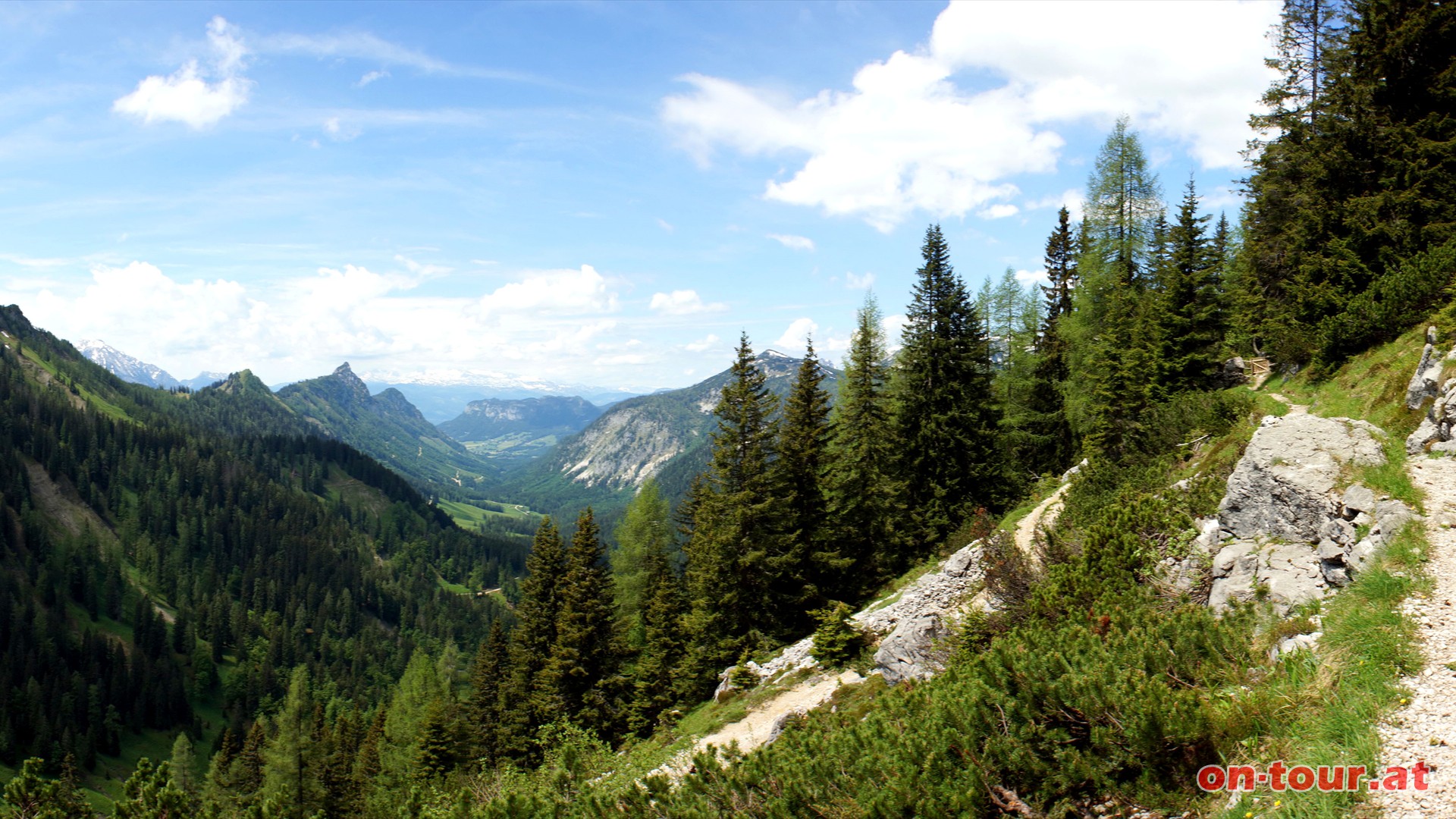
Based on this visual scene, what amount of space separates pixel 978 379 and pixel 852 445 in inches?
306

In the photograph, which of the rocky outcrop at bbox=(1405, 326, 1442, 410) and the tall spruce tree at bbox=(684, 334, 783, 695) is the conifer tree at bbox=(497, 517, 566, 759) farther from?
the rocky outcrop at bbox=(1405, 326, 1442, 410)

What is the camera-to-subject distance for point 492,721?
131 feet

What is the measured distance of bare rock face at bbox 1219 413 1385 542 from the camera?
11078mm

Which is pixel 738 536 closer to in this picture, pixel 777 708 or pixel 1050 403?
pixel 777 708

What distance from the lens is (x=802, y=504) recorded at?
31453 mm

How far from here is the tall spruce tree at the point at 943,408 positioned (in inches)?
1281

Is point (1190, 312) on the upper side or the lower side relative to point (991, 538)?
upper

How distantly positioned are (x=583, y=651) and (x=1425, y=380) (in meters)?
32.5

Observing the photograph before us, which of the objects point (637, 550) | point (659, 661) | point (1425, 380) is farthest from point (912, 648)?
point (637, 550)

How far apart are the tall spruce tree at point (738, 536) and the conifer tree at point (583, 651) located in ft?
17.8

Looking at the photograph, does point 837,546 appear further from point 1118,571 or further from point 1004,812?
point 1004,812

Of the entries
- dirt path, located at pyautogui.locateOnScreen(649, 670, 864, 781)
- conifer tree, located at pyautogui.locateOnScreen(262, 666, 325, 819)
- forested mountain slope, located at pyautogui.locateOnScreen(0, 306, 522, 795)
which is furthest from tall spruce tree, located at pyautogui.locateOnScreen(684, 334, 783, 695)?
forested mountain slope, located at pyautogui.locateOnScreen(0, 306, 522, 795)

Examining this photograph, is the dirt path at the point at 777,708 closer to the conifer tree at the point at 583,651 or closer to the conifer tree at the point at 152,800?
the conifer tree at the point at 152,800

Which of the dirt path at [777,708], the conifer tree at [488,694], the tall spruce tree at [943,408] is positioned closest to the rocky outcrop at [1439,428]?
the dirt path at [777,708]
